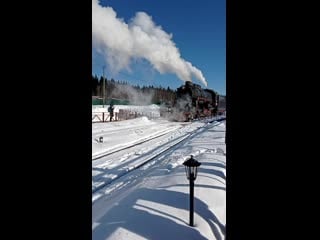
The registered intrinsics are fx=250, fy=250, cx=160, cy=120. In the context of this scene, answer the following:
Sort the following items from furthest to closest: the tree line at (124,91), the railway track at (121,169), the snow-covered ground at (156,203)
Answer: the tree line at (124,91), the railway track at (121,169), the snow-covered ground at (156,203)

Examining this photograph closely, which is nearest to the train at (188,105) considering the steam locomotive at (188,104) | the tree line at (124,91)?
the steam locomotive at (188,104)

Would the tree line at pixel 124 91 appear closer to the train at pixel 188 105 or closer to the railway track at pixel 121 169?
the train at pixel 188 105

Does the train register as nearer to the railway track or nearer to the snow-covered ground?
the railway track

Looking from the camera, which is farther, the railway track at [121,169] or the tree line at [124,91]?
the tree line at [124,91]

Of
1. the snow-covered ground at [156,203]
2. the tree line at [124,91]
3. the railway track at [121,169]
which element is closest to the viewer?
the snow-covered ground at [156,203]

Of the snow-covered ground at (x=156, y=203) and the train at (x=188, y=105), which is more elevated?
the train at (x=188, y=105)

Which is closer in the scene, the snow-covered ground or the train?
the snow-covered ground

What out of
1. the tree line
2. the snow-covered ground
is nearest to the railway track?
the snow-covered ground

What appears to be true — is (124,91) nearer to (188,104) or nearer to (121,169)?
(188,104)

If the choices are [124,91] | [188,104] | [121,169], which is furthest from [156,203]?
[124,91]
